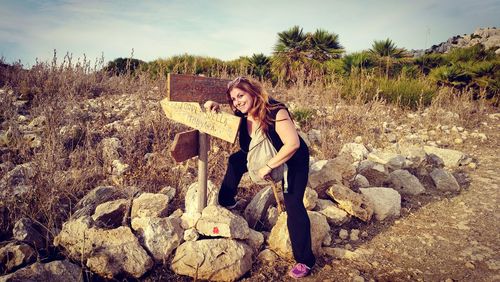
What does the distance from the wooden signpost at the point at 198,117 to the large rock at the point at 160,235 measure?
0.27 metres

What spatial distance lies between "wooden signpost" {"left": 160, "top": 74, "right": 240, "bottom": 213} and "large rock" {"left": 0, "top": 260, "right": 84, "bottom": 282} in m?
0.96

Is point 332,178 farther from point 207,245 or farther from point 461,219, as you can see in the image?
point 207,245

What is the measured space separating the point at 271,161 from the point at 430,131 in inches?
191

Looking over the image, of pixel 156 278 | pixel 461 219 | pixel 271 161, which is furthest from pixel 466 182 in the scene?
pixel 156 278

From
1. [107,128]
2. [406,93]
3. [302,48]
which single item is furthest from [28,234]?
[302,48]

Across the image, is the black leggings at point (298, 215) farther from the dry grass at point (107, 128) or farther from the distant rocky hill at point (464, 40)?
the distant rocky hill at point (464, 40)

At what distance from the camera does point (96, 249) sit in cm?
215

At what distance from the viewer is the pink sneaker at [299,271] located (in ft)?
7.36

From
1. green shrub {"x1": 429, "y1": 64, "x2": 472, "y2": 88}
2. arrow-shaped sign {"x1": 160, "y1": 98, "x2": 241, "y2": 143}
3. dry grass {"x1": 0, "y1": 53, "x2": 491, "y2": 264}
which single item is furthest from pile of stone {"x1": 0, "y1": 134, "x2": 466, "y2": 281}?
green shrub {"x1": 429, "y1": 64, "x2": 472, "y2": 88}

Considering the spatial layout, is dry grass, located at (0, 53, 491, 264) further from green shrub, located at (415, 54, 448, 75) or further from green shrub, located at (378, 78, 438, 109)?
green shrub, located at (415, 54, 448, 75)

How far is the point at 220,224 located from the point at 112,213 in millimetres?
932

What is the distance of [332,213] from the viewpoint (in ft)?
9.73

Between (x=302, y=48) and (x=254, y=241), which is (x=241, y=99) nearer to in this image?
(x=254, y=241)

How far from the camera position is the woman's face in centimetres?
222
